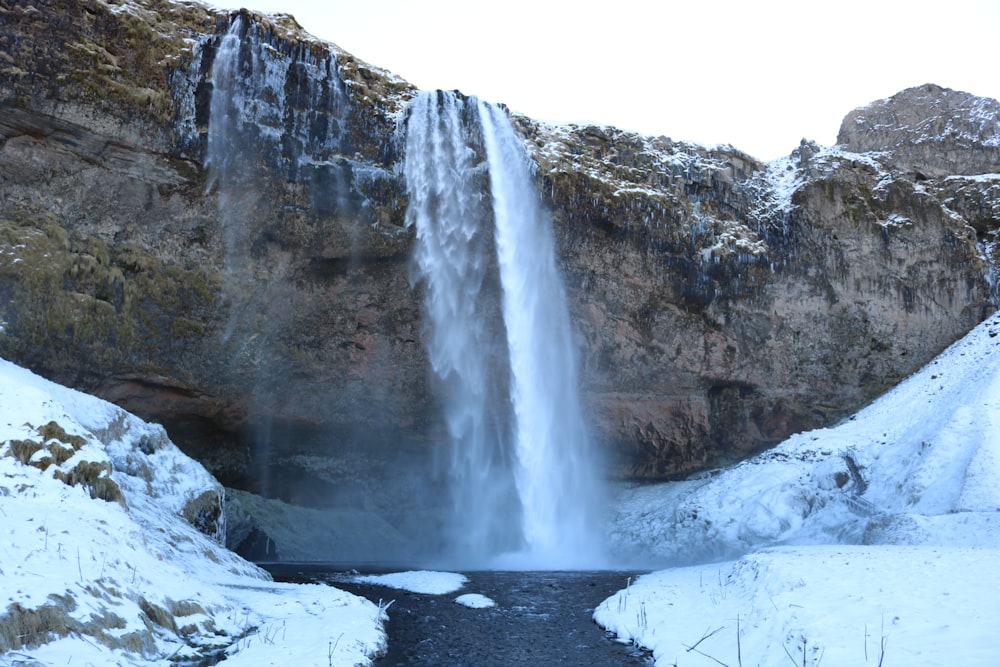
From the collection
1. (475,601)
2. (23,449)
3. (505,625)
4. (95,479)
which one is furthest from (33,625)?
(475,601)

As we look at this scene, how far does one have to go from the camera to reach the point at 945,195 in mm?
38938

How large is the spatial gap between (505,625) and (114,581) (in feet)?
23.9

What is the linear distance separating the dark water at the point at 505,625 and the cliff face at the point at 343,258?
37.2ft

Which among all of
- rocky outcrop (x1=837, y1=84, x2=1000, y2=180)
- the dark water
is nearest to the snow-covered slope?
the dark water

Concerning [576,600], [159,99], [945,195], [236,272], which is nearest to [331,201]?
[236,272]

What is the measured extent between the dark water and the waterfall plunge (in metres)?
8.03

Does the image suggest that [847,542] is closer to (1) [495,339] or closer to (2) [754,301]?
(2) [754,301]

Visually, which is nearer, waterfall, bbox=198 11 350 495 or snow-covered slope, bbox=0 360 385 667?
snow-covered slope, bbox=0 360 385 667

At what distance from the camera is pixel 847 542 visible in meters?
21.7

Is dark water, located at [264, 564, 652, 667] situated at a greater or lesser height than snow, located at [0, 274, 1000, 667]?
lesser

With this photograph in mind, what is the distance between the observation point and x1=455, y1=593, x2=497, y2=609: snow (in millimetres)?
16250

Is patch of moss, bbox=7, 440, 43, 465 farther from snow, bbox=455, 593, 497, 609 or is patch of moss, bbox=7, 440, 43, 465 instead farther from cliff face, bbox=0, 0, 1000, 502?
cliff face, bbox=0, 0, 1000, 502

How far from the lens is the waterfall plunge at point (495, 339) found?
29.0 m

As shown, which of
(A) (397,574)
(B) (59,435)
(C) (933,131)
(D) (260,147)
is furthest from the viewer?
(C) (933,131)
